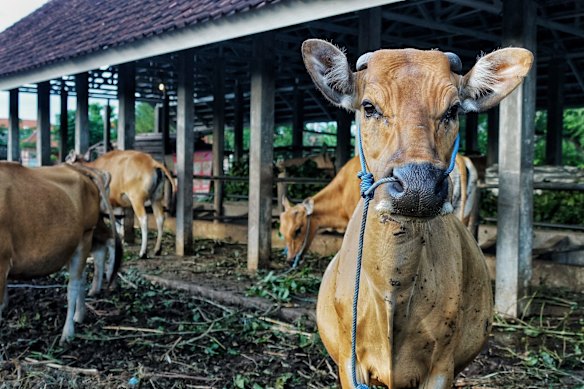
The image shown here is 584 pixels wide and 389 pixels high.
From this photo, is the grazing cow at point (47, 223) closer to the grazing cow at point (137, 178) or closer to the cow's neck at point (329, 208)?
the cow's neck at point (329, 208)

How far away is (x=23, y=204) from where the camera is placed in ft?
17.4

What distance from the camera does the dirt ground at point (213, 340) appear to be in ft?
15.6

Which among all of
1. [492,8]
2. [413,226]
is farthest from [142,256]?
[413,226]

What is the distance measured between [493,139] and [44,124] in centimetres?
1012

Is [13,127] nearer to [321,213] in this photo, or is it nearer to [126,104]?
[126,104]

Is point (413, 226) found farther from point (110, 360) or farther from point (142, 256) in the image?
point (142, 256)

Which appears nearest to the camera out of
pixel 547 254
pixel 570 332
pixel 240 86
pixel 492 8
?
pixel 570 332

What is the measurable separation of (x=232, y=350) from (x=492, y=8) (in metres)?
4.79

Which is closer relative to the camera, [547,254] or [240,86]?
[547,254]

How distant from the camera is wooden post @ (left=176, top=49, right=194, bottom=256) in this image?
10.1 m

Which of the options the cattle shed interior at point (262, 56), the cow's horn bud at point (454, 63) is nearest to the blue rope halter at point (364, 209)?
the cow's horn bud at point (454, 63)

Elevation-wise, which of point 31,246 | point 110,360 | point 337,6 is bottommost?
point 110,360

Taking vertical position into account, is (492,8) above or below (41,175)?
above

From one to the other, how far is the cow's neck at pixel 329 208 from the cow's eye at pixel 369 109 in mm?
6411
